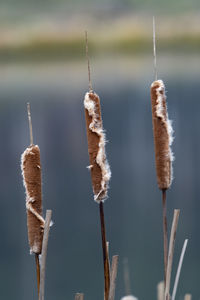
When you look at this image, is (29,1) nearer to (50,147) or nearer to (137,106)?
(137,106)

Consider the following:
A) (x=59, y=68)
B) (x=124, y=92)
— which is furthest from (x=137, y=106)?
(x=59, y=68)

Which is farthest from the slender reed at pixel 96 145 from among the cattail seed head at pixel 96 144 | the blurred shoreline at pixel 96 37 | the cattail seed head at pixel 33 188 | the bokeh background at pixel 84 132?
the blurred shoreline at pixel 96 37

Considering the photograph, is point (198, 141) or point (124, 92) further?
point (124, 92)

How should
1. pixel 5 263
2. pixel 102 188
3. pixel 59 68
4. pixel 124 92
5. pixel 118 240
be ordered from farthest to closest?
pixel 59 68, pixel 124 92, pixel 118 240, pixel 5 263, pixel 102 188

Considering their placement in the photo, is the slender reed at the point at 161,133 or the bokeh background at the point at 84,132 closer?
the slender reed at the point at 161,133

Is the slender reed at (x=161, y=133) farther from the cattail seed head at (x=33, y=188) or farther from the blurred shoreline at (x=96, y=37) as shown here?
the blurred shoreline at (x=96, y=37)

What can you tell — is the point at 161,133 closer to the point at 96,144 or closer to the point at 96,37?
the point at 96,144

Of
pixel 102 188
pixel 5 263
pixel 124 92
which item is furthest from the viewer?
pixel 124 92
